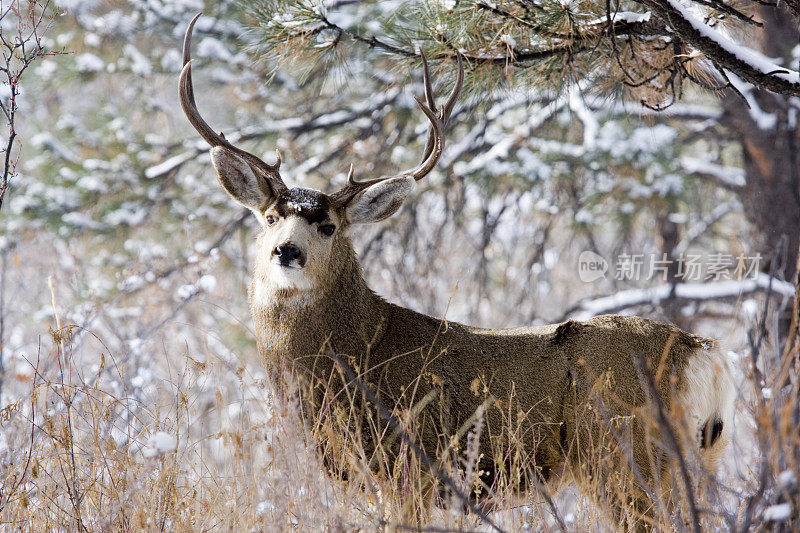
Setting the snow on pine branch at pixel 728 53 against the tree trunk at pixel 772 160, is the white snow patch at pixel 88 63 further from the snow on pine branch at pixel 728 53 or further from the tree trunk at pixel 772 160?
the snow on pine branch at pixel 728 53

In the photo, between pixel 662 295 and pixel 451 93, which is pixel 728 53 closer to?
pixel 451 93

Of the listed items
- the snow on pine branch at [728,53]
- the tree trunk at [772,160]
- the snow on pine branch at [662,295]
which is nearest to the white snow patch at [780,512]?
the snow on pine branch at [728,53]

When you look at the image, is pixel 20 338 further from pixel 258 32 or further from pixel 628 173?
pixel 628 173

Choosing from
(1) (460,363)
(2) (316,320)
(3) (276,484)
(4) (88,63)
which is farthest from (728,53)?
(4) (88,63)

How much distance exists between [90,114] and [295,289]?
21.3 feet

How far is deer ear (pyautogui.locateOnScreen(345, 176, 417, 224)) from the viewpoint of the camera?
4.60 m

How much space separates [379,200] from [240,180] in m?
0.78

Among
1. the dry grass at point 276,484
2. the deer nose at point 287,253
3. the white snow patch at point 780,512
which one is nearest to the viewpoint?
the white snow patch at point 780,512

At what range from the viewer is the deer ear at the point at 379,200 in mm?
4602

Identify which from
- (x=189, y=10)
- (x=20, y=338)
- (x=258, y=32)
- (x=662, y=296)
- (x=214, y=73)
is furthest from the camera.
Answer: (x=20, y=338)

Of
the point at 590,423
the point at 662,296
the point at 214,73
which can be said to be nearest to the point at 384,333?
the point at 590,423

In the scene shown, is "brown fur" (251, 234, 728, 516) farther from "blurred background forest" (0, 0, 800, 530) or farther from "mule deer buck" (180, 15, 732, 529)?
"blurred background forest" (0, 0, 800, 530)

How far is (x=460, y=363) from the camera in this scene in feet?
13.7

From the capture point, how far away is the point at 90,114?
31.7ft
